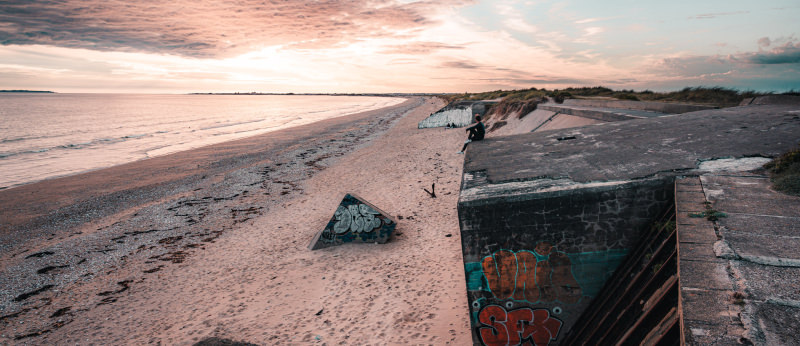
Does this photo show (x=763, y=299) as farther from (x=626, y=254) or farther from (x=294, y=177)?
(x=294, y=177)

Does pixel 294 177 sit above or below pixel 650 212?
below

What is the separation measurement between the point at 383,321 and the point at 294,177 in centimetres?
1489

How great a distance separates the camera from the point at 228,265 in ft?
34.2

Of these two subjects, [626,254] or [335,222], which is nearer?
[626,254]

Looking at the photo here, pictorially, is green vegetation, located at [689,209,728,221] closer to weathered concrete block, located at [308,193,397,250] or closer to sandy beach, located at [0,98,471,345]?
sandy beach, located at [0,98,471,345]

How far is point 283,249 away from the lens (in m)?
11.1

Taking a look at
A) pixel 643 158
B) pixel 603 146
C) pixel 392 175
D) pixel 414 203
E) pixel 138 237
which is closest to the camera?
pixel 643 158

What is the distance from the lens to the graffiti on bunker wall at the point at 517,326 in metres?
5.88

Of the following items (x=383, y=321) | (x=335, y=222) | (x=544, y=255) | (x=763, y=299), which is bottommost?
(x=383, y=321)

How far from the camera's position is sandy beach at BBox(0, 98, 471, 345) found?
7.57m

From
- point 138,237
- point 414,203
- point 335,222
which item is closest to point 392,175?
point 414,203

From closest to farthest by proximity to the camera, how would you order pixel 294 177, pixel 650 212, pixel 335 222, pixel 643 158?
pixel 650 212 → pixel 643 158 → pixel 335 222 → pixel 294 177

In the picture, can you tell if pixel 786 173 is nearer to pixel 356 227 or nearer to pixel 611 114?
pixel 356 227

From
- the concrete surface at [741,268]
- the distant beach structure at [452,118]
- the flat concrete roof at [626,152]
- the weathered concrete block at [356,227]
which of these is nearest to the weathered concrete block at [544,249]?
the flat concrete roof at [626,152]
